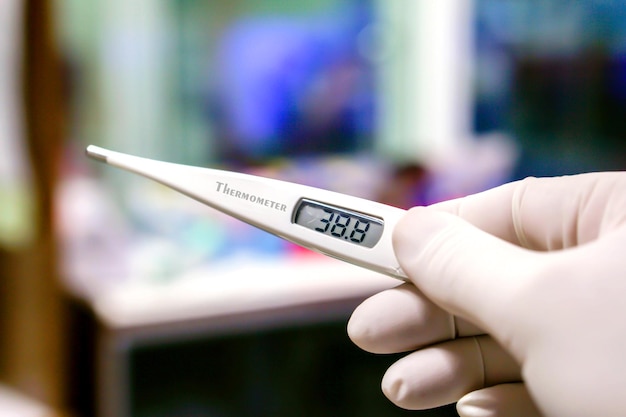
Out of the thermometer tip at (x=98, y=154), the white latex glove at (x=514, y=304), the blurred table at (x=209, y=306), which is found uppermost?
the thermometer tip at (x=98, y=154)

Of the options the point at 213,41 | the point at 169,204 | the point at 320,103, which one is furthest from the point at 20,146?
the point at 320,103

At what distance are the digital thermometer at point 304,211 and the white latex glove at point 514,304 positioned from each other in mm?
22

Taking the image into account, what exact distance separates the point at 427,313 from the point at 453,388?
0.05 m

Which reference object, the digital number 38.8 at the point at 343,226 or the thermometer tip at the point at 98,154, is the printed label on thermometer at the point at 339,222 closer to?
the digital number 38.8 at the point at 343,226

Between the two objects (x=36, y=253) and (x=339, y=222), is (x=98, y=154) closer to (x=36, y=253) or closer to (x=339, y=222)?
(x=339, y=222)

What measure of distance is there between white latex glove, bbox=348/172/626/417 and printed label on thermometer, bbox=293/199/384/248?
1.0 inches

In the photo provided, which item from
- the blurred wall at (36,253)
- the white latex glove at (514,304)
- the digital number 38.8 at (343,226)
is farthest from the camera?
the blurred wall at (36,253)

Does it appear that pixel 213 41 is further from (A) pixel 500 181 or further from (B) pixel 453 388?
(B) pixel 453 388

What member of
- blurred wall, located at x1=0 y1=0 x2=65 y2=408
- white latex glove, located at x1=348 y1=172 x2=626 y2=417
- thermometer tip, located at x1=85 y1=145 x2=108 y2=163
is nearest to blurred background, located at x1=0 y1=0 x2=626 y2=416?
blurred wall, located at x1=0 y1=0 x2=65 y2=408

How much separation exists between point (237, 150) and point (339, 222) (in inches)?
36.1

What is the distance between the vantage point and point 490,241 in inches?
15.4

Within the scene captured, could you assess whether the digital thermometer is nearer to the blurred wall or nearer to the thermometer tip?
the thermometer tip

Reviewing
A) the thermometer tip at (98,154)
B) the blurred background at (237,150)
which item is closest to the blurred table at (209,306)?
the blurred background at (237,150)

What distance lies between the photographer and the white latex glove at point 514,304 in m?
0.35
